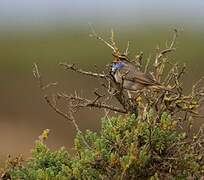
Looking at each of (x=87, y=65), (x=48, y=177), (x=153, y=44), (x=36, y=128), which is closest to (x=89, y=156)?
(x=48, y=177)

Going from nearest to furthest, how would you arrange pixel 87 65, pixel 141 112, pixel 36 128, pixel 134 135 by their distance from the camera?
pixel 134 135
pixel 141 112
pixel 36 128
pixel 87 65

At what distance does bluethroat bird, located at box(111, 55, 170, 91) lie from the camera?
6.18m

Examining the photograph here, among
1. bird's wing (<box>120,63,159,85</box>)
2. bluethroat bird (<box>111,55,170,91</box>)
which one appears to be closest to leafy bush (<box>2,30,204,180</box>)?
bluethroat bird (<box>111,55,170,91</box>)

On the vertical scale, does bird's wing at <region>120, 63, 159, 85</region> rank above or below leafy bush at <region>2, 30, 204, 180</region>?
above

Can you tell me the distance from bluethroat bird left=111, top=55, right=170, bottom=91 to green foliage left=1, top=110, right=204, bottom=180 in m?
0.34

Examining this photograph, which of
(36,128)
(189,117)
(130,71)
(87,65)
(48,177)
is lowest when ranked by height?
(48,177)

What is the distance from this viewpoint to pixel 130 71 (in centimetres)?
675

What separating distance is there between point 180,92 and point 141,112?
272 millimetres

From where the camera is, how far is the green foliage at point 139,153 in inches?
217

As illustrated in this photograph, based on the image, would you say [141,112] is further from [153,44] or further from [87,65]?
[153,44]

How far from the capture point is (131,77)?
22.4 feet

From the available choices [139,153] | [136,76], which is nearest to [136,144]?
[139,153]

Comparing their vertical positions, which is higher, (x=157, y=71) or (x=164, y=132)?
(x=157, y=71)

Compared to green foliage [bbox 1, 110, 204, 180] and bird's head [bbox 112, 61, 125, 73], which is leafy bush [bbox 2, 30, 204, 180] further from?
bird's head [bbox 112, 61, 125, 73]
